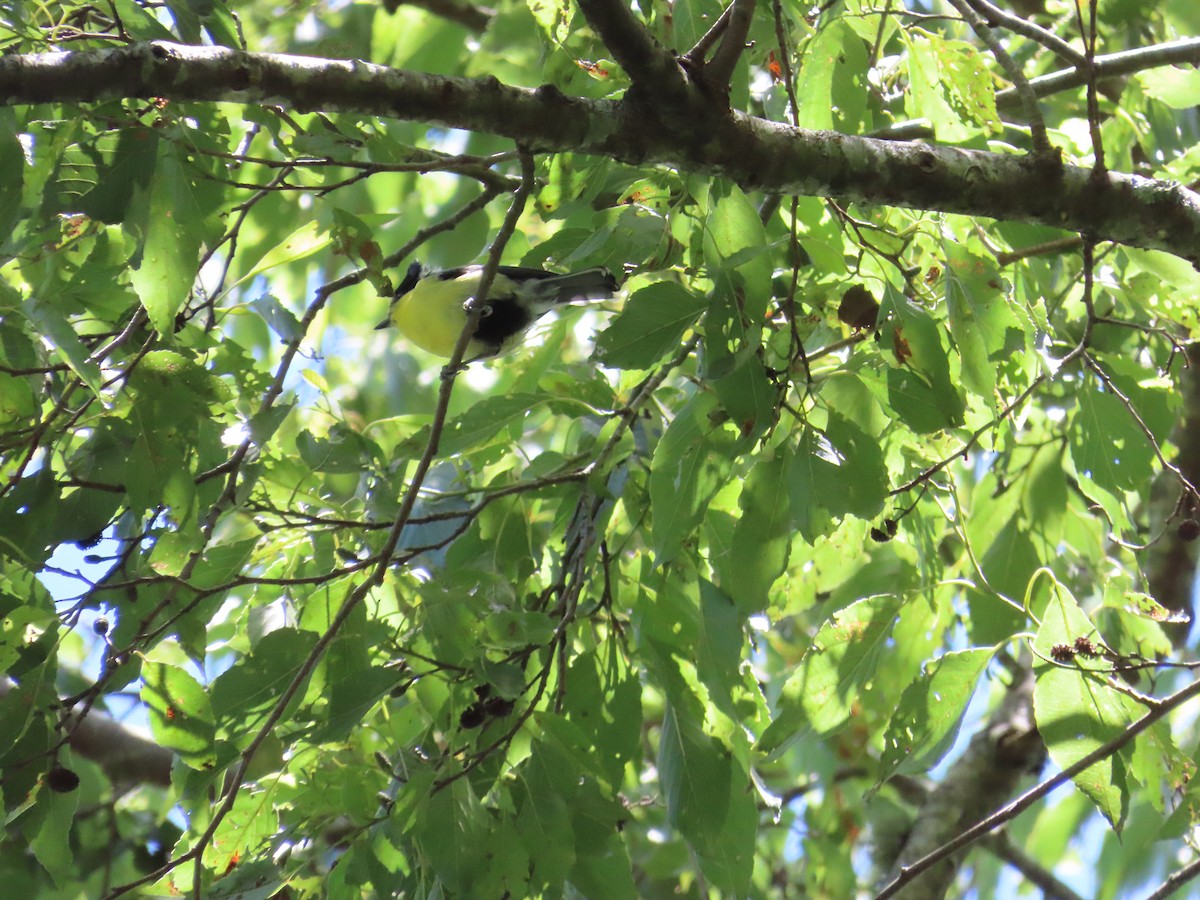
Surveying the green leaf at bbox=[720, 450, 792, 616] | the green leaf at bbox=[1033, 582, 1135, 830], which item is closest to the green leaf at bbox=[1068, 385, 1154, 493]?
the green leaf at bbox=[1033, 582, 1135, 830]

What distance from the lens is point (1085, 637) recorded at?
2.09 m

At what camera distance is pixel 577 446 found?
2723mm

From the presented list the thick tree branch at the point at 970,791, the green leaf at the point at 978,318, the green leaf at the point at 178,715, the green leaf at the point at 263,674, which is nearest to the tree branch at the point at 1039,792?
the green leaf at the point at 978,318

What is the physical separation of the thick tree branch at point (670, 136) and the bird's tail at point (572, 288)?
1552mm

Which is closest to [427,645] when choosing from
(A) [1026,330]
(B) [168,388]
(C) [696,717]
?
(C) [696,717]

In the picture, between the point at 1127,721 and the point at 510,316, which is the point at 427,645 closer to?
the point at 1127,721

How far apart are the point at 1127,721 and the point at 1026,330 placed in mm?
706

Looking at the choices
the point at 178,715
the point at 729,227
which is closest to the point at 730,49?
the point at 729,227

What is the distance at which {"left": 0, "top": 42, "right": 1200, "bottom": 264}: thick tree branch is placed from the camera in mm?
1613

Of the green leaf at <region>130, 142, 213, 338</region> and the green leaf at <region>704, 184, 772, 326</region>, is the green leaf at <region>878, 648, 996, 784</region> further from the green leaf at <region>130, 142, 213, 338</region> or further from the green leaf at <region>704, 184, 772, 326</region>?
the green leaf at <region>130, 142, 213, 338</region>

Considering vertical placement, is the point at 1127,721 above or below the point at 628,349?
below

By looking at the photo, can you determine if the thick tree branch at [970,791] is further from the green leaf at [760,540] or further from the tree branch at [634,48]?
the tree branch at [634,48]

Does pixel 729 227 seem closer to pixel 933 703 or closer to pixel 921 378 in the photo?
pixel 921 378

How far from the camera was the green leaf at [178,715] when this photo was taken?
204cm
